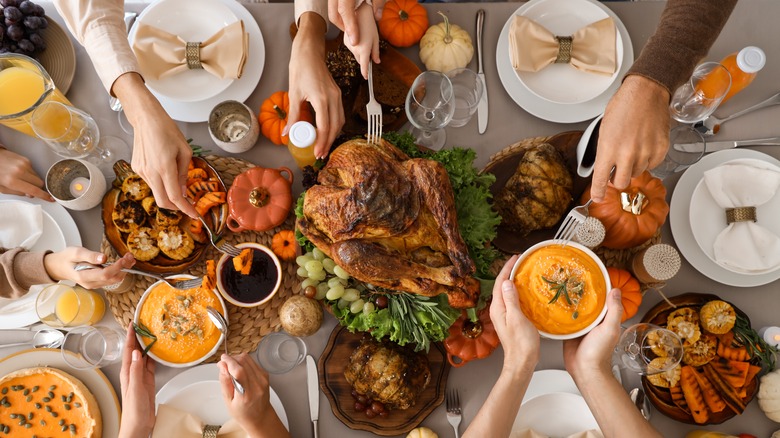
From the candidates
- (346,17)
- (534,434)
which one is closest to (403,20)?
(346,17)

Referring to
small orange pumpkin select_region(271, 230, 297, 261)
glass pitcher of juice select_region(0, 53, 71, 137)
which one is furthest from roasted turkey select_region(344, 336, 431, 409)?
glass pitcher of juice select_region(0, 53, 71, 137)

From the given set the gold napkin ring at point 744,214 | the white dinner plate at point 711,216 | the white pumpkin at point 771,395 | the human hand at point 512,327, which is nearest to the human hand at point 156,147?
the human hand at point 512,327

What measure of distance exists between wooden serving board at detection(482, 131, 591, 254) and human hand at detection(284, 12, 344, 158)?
54cm

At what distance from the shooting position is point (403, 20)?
1.64 m

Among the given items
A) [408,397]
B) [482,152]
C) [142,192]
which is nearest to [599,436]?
[408,397]

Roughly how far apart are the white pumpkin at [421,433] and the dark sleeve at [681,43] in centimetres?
122

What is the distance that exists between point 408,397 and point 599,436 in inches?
23.3

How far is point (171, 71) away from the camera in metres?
1.60

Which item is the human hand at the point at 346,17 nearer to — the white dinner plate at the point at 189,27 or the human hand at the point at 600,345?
the white dinner plate at the point at 189,27

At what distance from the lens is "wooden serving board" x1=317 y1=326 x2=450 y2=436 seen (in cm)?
150

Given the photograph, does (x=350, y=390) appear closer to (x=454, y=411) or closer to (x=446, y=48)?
(x=454, y=411)

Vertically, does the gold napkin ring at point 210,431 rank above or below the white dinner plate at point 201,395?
below

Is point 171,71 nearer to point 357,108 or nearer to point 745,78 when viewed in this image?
point 357,108

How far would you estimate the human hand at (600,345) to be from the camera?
129cm
